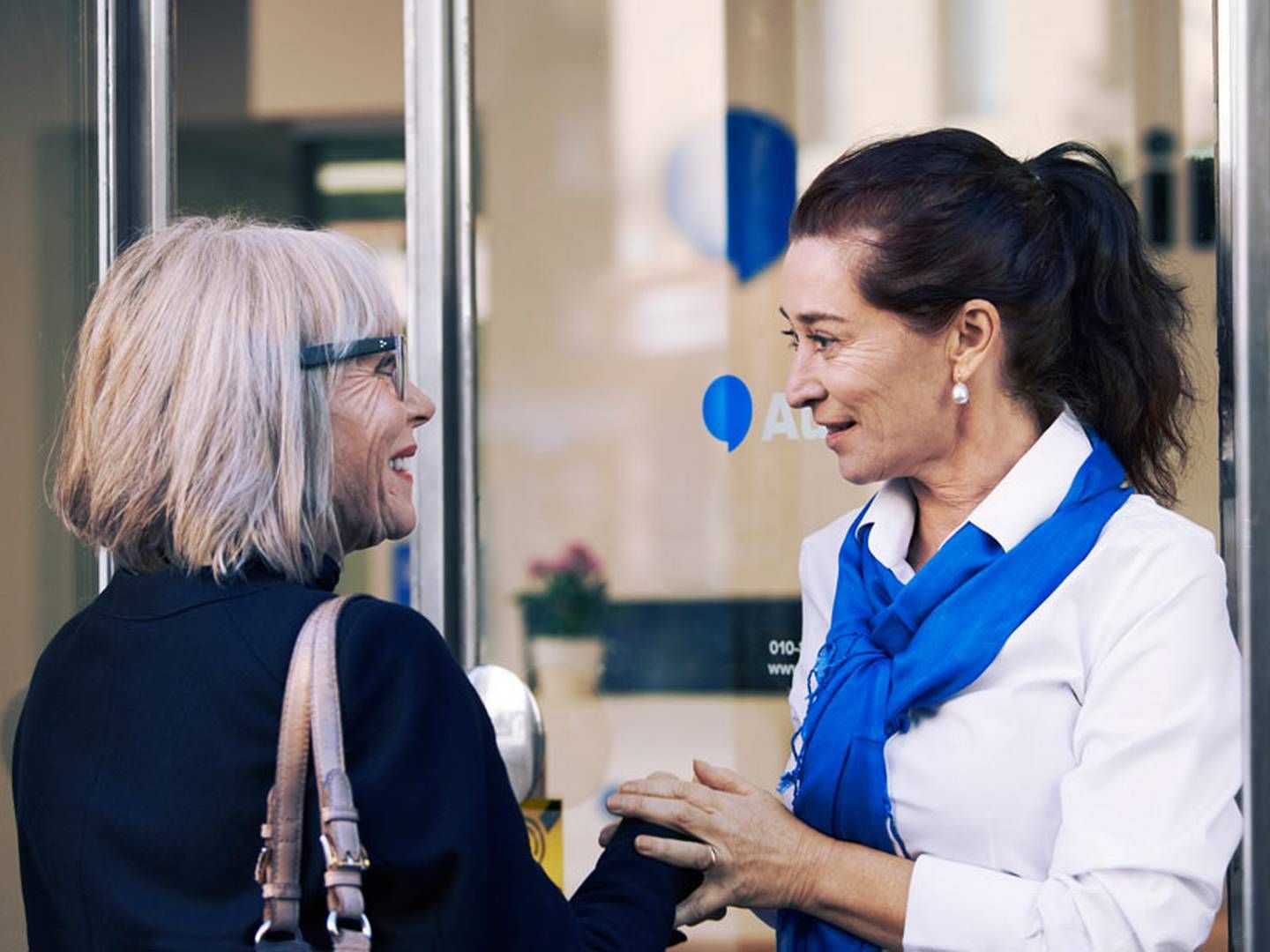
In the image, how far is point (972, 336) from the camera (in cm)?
202

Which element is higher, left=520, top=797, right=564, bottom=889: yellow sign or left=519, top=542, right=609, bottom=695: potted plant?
left=519, top=542, right=609, bottom=695: potted plant

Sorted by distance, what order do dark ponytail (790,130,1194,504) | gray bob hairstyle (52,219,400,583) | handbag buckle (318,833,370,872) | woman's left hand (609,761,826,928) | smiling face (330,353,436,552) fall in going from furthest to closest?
1. dark ponytail (790,130,1194,504)
2. woman's left hand (609,761,826,928)
3. smiling face (330,353,436,552)
4. gray bob hairstyle (52,219,400,583)
5. handbag buckle (318,833,370,872)

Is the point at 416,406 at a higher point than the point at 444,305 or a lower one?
lower

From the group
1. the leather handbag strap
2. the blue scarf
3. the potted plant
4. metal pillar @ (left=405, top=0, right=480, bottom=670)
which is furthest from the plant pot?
the leather handbag strap

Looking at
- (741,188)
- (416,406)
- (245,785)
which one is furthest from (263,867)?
(741,188)

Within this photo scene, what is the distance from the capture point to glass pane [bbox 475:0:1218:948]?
9.09ft

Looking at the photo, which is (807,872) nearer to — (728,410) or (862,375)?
(862,375)

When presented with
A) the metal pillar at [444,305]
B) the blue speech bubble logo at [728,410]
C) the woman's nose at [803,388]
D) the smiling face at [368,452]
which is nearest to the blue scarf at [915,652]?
the woman's nose at [803,388]

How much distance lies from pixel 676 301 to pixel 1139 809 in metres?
1.43

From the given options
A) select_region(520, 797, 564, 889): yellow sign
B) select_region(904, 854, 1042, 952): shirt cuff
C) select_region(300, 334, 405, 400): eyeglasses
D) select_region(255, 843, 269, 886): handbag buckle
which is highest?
select_region(300, 334, 405, 400): eyeglasses

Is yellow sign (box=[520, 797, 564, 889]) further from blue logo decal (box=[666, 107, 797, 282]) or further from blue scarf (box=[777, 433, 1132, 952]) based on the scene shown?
blue logo decal (box=[666, 107, 797, 282])

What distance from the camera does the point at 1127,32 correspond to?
2701mm

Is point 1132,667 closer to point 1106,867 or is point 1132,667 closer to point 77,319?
point 1106,867

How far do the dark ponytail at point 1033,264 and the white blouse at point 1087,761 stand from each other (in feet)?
0.41
